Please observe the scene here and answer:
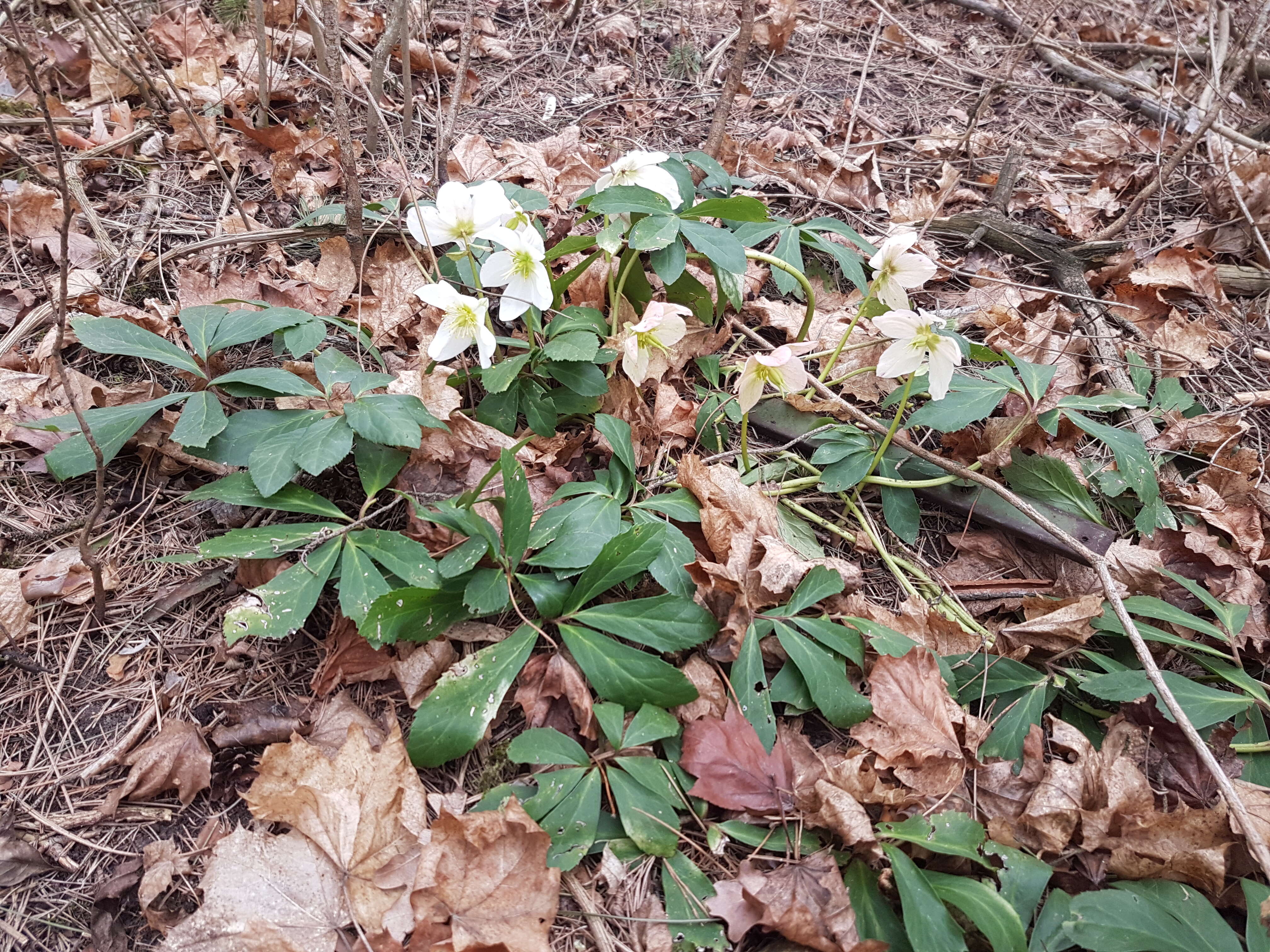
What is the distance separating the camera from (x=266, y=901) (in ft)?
3.50

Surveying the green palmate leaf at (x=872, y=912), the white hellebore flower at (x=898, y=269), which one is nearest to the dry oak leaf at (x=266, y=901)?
the green palmate leaf at (x=872, y=912)

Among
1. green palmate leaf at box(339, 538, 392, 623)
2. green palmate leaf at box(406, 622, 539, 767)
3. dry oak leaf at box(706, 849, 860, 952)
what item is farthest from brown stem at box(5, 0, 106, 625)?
dry oak leaf at box(706, 849, 860, 952)

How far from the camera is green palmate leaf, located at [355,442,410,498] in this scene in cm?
145

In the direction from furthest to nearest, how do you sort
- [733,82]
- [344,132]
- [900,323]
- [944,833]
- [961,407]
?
[733,82] < [344,132] < [961,407] < [900,323] < [944,833]

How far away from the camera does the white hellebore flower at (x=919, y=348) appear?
1.46 m

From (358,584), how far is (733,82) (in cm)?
186

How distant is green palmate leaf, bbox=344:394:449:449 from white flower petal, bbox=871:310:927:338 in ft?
3.11

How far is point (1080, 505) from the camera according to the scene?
1.63 m

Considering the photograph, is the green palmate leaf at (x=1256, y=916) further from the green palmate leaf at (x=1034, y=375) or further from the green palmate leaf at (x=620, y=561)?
the green palmate leaf at (x=620, y=561)

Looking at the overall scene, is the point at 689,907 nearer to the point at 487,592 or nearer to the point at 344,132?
the point at 487,592

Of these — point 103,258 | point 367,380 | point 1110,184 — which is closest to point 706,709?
point 367,380

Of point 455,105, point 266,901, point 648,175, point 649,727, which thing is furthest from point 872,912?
point 455,105

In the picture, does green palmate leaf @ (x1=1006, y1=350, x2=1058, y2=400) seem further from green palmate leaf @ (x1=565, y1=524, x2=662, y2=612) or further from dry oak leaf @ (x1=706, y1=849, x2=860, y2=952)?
dry oak leaf @ (x1=706, y1=849, x2=860, y2=952)

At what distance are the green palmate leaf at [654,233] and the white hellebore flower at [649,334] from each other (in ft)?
0.41
